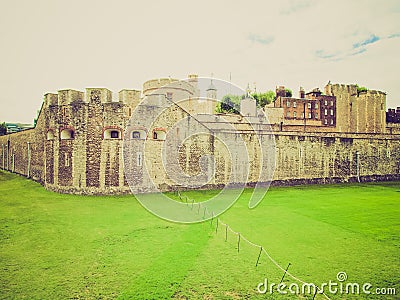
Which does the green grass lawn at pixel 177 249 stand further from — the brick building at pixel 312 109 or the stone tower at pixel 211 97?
the brick building at pixel 312 109

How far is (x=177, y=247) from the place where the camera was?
A: 382 inches

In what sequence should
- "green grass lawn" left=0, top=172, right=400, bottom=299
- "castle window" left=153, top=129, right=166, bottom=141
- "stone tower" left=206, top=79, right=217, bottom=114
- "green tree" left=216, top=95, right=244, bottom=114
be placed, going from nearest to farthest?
"green grass lawn" left=0, top=172, right=400, bottom=299
"castle window" left=153, top=129, right=166, bottom=141
"stone tower" left=206, top=79, right=217, bottom=114
"green tree" left=216, top=95, right=244, bottom=114

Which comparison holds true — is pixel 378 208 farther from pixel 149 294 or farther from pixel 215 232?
pixel 149 294

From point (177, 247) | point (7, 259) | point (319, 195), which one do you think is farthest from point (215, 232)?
point (319, 195)

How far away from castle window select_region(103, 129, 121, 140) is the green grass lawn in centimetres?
393

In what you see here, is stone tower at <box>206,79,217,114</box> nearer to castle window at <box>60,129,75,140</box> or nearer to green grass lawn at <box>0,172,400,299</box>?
castle window at <box>60,129,75,140</box>

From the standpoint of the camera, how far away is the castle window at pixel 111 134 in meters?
18.3

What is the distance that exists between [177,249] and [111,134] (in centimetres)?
1089

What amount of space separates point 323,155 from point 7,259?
2231cm

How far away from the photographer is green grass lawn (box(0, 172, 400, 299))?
7.20 m

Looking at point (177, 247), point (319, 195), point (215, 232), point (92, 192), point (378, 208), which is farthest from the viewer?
point (319, 195)

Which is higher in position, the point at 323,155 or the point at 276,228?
the point at 323,155

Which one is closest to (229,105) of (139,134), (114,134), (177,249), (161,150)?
(161,150)

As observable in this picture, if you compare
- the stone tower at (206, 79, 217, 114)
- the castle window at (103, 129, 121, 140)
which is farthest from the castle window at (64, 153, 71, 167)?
the stone tower at (206, 79, 217, 114)
